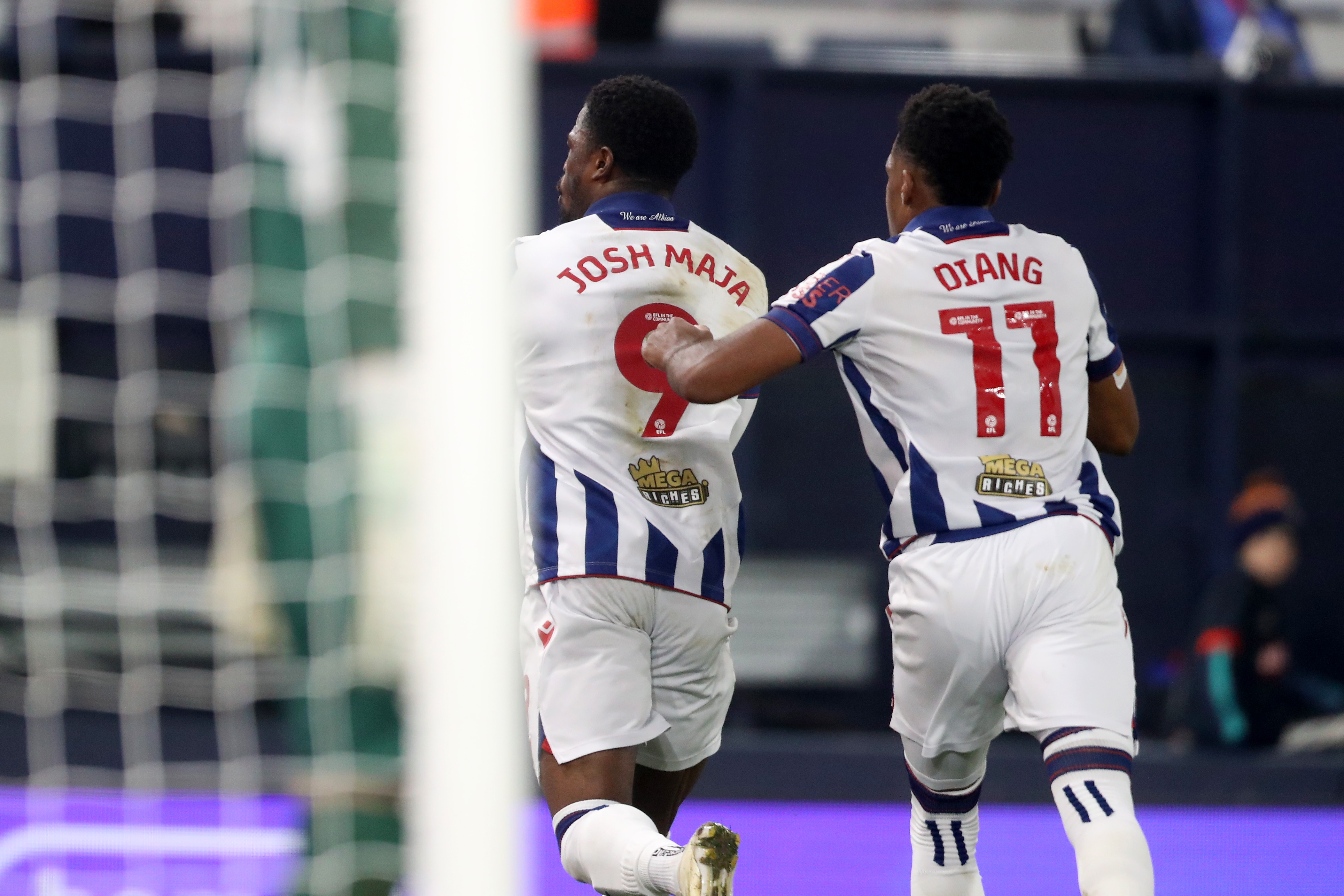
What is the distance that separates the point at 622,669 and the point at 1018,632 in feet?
2.65

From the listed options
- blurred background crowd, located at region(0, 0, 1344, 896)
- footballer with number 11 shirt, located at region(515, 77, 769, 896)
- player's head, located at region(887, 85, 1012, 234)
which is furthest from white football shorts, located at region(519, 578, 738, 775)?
blurred background crowd, located at region(0, 0, 1344, 896)

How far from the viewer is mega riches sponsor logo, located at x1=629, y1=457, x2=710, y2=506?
3.40 metres

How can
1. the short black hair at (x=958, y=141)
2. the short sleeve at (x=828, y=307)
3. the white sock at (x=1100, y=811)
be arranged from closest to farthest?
the white sock at (x=1100, y=811)
the short sleeve at (x=828, y=307)
the short black hair at (x=958, y=141)

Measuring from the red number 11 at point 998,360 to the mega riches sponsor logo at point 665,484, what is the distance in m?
0.63

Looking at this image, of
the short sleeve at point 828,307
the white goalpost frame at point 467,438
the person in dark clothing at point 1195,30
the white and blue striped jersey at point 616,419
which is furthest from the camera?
the person in dark clothing at point 1195,30

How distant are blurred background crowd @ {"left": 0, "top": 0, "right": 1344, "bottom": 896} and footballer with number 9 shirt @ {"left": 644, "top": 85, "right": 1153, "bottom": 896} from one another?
227 centimetres

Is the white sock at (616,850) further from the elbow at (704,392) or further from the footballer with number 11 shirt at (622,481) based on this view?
the elbow at (704,392)

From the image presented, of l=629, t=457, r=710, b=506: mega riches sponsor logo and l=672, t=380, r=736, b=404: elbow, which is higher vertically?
l=672, t=380, r=736, b=404: elbow

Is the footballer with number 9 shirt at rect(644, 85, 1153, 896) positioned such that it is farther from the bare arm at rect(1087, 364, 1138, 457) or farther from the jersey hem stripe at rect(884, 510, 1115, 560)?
the bare arm at rect(1087, 364, 1138, 457)

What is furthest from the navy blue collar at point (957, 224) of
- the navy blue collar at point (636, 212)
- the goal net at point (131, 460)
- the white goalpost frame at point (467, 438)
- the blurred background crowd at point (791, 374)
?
the blurred background crowd at point (791, 374)

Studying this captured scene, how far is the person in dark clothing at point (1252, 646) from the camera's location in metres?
6.25

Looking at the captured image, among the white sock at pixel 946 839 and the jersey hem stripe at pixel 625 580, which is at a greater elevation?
the jersey hem stripe at pixel 625 580

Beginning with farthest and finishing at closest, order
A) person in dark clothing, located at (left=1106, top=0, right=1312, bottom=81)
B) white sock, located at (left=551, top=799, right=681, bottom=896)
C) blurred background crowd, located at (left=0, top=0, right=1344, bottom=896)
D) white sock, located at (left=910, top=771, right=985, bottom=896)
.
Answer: person in dark clothing, located at (left=1106, top=0, right=1312, bottom=81), blurred background crowd, located at (left=0, top=0, right=1344, bottom=896), white sock, located at (left=910, top=771, right=985, bottom=896), white sock, located at (left=551, top=799, right=681, bottom=896)

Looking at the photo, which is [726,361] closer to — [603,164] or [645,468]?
[645,468]
